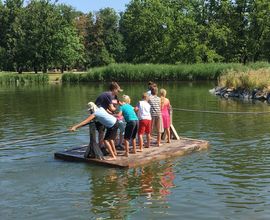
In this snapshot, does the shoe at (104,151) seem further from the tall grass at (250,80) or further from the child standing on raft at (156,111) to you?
the tall grass at (250,80)

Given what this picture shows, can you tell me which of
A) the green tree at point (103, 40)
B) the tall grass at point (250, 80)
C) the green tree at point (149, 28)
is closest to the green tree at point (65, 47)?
the green tree at point (103, 40)

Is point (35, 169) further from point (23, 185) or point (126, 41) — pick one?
point (126, 41)

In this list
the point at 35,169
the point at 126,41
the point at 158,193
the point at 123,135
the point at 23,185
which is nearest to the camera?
the point at 158,193

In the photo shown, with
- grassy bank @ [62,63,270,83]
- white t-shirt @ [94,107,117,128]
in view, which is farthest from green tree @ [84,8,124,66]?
white t-shirt @ [94,107,117,128]

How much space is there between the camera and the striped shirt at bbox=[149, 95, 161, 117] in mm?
14344

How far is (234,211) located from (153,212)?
1.50m

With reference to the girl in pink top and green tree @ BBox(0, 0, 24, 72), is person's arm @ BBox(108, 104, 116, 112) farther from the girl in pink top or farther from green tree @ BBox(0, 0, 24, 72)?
green tree @ BBox(0, 0, 24, 72)

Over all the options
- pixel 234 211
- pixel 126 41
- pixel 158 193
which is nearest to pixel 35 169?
pixel 158 193

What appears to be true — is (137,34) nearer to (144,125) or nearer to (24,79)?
(24,79)

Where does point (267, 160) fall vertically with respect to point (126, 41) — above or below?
below

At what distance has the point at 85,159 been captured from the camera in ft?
42.5

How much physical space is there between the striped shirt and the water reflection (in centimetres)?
210

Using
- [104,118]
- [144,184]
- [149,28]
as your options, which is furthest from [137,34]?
[144,184]

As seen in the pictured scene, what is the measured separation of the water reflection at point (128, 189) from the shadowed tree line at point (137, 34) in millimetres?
65832
